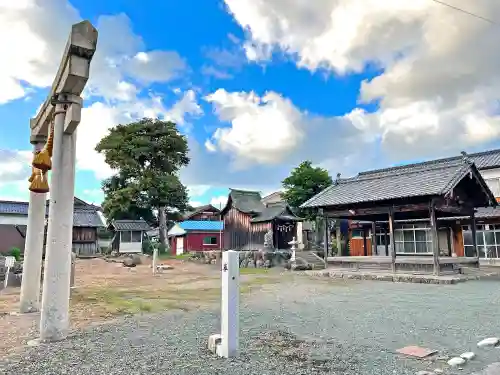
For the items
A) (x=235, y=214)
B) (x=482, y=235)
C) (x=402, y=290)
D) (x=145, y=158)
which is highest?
(x=145, y=158)

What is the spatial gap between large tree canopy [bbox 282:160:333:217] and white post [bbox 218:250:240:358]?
28.0m

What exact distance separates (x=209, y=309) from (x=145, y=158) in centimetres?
2896

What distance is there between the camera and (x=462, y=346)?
509cm

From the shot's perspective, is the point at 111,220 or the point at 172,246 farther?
the point at 172,246

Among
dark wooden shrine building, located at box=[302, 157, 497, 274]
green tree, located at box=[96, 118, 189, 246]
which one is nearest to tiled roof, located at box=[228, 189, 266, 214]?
green tree, located at box=[96, 118, 189, 246]

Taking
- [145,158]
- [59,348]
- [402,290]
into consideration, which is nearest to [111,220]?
[145,158]

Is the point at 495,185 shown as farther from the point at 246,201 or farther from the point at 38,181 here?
the point at 38,181

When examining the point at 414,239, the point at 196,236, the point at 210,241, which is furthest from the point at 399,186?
the point at 196,236

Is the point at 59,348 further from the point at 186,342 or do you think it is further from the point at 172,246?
the point at 172,246

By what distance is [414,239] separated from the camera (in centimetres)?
2192

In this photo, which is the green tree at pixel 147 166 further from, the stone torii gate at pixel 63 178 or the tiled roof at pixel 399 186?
the stone torii gate at pixel 63 178

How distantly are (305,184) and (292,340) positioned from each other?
91.8 feet

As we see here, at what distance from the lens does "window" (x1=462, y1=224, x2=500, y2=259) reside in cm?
2116

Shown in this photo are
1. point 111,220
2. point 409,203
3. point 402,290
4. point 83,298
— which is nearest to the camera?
point 83,298
